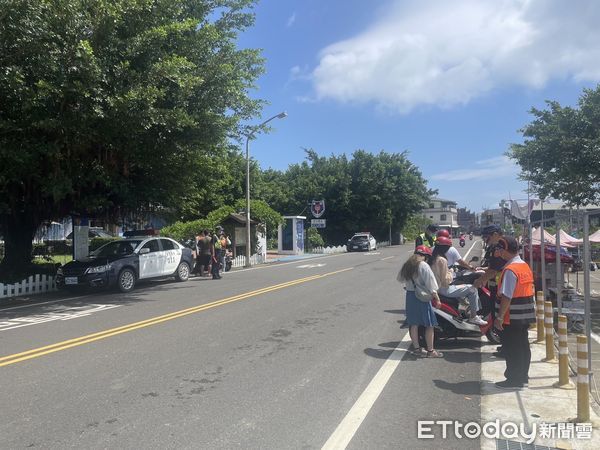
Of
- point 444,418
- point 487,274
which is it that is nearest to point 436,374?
point 444,418

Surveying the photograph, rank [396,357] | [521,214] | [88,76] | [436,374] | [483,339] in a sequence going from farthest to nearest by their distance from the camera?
[521,214] → [88,76] → [483,339] → [396,357] → [436,374]

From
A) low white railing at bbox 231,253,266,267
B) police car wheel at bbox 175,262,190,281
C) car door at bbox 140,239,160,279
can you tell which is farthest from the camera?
low white railing at bbox 231,253,266,267

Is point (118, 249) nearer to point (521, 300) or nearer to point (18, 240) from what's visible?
point (18, 240)

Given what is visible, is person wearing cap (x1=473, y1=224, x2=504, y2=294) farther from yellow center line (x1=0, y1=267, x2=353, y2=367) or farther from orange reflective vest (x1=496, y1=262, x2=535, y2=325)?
yellow center line (x1=0, y1=267, x2=353, y2=367)

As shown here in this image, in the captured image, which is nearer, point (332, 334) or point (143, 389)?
point (143, 389)

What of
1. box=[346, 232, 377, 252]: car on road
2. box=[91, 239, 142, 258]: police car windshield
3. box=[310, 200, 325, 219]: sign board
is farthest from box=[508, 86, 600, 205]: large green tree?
box=[310, 200, 325, 219]: sign board

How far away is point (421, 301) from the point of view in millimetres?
6914

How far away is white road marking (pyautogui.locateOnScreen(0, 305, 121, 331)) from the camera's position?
9.57 metres

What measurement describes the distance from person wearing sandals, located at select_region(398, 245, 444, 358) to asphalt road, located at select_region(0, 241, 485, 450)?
11.0 inches

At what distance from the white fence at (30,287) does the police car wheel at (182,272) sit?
12.5ft

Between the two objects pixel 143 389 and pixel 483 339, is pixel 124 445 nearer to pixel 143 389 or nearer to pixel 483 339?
pixel 143 389

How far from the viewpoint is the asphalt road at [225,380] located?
14.1ft

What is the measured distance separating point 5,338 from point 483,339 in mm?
7733

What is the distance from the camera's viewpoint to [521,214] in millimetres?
13562
